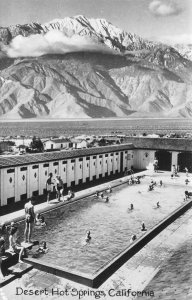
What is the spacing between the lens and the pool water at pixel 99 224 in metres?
20.5

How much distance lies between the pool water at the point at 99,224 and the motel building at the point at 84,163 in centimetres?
520

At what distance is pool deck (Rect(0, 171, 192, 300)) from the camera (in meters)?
16.8

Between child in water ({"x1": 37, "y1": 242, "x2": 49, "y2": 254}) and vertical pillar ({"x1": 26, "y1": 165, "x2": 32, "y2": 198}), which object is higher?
vertical pillar ({"x1": 26, "y1": 165, "x2": 32, "y2": 198})

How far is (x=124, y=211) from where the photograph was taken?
31078 millimetres

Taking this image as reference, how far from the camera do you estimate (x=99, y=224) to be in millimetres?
27141

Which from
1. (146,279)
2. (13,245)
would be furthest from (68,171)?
(146,279)

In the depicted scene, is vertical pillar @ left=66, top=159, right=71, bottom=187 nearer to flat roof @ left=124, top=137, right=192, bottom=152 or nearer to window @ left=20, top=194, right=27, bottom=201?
window @ left=20, top=194, right=27, bottom=201

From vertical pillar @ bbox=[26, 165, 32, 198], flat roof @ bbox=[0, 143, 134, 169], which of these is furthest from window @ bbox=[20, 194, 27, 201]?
flat roof @ bbox=[0, 143, 134, 169]

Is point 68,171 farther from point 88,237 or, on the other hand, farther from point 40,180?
point 88,237

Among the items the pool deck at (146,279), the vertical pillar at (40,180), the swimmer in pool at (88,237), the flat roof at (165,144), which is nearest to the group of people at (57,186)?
the vertical pillar at (40,180)

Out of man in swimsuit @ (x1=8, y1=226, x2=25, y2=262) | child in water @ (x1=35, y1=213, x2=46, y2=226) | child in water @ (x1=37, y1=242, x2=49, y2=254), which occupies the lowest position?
child in water @ (x1=37, y1=242, x2=49, y2=254)

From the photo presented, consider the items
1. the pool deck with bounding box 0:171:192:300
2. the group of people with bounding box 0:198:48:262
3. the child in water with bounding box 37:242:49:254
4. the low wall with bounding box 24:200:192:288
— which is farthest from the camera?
the child in water with bounding box 37:242:49:254

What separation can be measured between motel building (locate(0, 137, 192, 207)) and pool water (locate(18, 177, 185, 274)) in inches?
205

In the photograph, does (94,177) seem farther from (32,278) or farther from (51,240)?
(32,278)
